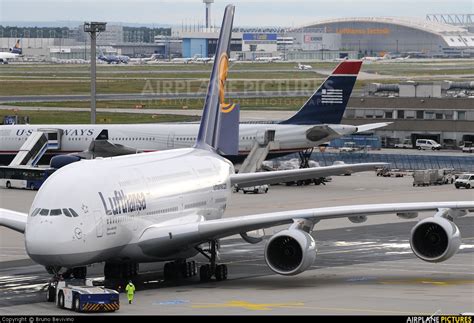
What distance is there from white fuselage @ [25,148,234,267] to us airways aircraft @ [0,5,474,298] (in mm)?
31

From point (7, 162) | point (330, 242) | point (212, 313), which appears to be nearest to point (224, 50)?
point (330, 242)

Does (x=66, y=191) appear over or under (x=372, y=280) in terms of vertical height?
over

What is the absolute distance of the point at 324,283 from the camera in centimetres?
4222

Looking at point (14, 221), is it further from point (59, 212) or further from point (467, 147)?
point (467, 147)

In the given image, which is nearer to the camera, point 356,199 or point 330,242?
point 330,242

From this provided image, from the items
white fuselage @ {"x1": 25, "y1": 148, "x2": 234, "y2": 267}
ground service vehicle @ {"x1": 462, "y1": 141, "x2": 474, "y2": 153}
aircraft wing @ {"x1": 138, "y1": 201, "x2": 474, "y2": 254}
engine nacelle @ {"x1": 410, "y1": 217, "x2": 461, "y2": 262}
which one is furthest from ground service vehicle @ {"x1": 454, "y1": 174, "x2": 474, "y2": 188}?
engine nacelle @ {"x1": 410, "y1": 217, "x2": 461, "y2": 262}

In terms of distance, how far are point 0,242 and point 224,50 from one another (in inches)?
543

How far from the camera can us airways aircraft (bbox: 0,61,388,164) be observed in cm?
8825

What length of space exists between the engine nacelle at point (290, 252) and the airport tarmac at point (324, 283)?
32.6 inches

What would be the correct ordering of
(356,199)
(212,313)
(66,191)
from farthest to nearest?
1. (356,199)
2. (66,191)
3. (212,313)

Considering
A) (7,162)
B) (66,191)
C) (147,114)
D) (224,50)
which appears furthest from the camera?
(147,114)

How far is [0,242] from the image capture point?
55.4m

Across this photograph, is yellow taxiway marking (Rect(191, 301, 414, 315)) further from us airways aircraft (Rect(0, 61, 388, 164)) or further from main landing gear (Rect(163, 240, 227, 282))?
us airways aircraft (Rect(0, 61, 388, 164))

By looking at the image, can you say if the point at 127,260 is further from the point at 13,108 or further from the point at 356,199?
the point at 13,108
